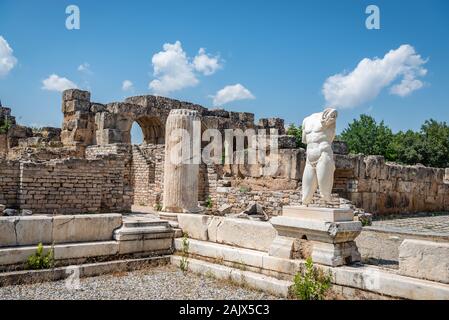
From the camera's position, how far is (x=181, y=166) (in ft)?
27.0

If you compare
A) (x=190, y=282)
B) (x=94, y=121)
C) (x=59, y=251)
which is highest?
(x=94, y=121)

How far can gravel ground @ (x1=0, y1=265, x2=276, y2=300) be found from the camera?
5.11 metres

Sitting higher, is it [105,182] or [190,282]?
[105,182]

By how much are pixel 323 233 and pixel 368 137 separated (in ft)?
109

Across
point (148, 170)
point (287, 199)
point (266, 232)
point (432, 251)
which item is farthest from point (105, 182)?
point (432, 251)

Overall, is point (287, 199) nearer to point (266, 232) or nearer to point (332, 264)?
point (266, 232)

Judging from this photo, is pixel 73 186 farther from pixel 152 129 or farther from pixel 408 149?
pixel 408 149

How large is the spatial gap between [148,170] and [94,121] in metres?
5.65

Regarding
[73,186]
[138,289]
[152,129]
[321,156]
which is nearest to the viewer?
[138,289]

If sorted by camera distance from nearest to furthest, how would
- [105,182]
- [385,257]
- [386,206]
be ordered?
[385,257] → [105,182] → [386,206]

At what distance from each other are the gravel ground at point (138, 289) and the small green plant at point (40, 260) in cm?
33

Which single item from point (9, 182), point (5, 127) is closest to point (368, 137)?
point (5, 127)

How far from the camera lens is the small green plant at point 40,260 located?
18.8 ft

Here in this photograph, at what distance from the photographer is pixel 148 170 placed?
1736cm
